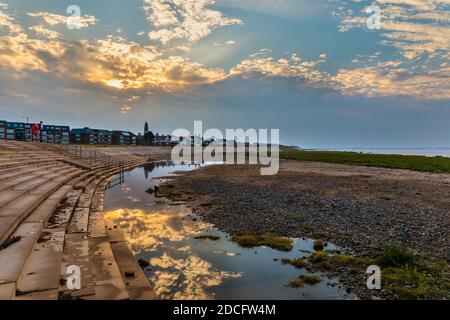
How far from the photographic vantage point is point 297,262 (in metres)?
9.11

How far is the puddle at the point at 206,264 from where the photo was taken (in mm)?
7223

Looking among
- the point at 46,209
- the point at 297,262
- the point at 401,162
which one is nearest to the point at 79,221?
the point at 46,209

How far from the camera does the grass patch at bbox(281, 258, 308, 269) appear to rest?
8.93 m

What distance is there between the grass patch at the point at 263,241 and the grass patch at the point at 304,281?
7.31 feet

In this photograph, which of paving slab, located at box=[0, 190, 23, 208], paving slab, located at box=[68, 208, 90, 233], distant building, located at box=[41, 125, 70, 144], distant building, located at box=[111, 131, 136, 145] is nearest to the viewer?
paving slab, located at box=[0, 190, 23, 208]

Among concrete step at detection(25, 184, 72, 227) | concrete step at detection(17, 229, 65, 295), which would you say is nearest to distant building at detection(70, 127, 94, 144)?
concrete step at detection(25, 184, 72, 227)

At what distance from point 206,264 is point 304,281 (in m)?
3.20

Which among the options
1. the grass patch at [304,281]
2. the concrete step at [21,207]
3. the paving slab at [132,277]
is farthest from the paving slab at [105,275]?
the grass patch at [304,281]

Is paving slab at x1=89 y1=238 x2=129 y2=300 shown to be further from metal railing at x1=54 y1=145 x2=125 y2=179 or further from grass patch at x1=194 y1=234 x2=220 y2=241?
metal railing at x1=54 y1=145 x2=125 y2=179

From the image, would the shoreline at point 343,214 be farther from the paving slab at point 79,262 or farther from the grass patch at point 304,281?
the paving slab at point 79,262

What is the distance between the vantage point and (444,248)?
9.91 metres

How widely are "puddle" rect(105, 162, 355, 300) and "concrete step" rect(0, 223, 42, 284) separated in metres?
3.20
